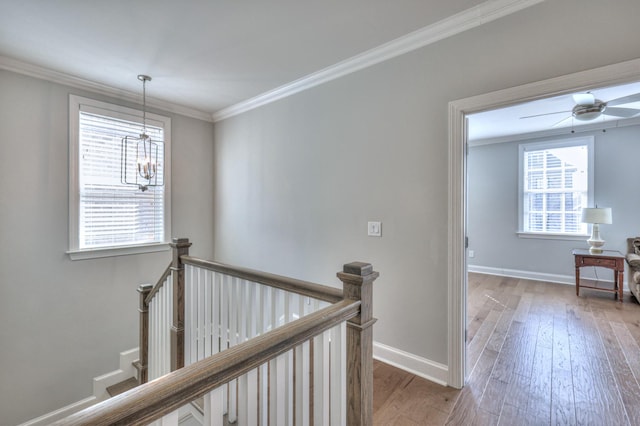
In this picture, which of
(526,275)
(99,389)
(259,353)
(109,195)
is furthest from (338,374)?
(526,275)

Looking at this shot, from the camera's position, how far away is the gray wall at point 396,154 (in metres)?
1.71

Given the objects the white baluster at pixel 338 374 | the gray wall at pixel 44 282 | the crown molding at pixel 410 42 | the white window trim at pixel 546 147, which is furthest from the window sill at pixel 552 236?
the gray wall at pixel 44 282

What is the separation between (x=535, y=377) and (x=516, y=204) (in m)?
3.81

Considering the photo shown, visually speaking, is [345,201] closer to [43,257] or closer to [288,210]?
[288,210]

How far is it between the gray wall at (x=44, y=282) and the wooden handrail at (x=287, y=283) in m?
1.99

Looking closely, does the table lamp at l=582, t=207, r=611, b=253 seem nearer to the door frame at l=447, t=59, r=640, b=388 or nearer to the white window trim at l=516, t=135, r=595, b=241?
the white window trim at l=516, t=135, r=595, b=241

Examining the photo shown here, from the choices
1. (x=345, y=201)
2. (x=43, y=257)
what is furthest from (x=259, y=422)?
(x=43, y=257)

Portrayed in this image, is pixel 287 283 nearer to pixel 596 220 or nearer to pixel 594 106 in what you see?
pixel 594 106

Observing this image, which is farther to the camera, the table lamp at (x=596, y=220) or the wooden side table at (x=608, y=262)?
the table lamp at (x=596, y=220)

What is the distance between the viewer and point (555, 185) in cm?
488

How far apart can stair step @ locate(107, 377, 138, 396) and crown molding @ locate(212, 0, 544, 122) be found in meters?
3.52

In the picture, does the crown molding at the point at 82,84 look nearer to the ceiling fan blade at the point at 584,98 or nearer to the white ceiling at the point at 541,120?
the white ceiling at the point at 541,120

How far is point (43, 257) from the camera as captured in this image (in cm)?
279

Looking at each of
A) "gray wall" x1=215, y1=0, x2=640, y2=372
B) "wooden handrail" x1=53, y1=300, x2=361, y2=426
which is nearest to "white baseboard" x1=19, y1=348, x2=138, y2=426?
"gray wall" x1=215, y1=0, x2=640, y2=372
